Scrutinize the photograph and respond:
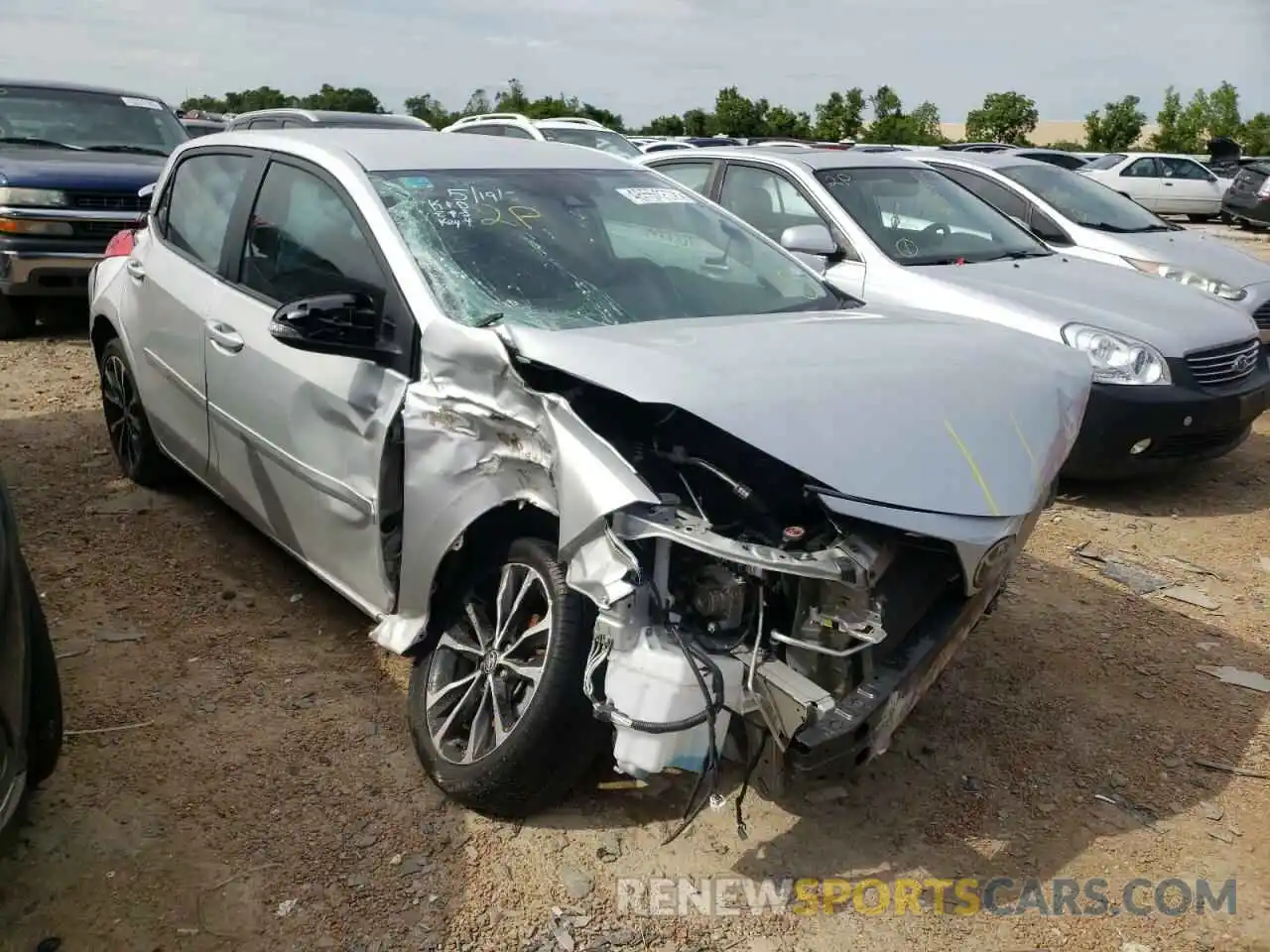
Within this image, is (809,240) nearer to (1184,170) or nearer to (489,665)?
(489,665)

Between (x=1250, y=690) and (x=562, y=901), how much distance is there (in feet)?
8.87

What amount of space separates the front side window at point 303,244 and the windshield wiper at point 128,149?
231 inches

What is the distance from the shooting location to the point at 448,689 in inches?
121

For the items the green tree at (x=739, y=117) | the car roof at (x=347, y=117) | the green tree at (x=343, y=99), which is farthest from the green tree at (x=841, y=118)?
the car roof at (x=347, y=117)

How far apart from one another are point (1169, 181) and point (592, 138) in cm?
1474

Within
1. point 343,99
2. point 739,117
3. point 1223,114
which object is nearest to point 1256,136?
point 1223,114

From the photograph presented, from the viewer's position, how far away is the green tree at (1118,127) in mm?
41219

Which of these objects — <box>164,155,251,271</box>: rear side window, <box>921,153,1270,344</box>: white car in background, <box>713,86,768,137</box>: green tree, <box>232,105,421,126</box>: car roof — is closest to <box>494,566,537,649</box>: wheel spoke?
<box>164,155,251,271</box>: rear side window

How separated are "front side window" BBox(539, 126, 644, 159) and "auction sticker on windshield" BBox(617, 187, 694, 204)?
32.2 ft

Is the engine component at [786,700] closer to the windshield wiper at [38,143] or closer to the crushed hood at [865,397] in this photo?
the crushed hood at [865,397]

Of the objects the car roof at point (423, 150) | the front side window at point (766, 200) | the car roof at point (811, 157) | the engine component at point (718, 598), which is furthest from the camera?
the car roof at point (811, 157)

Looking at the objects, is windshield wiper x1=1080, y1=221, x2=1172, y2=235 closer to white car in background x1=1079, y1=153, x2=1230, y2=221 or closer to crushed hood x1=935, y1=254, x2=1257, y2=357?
crushed hood x1=935, y1=254, x2=1257, y2=357

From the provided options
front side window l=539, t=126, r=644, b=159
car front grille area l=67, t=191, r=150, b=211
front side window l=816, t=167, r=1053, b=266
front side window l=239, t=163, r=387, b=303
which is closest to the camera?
front side window l=239, t=163, r=387, b=303

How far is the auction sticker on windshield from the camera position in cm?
396
